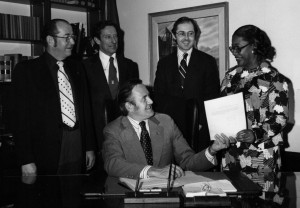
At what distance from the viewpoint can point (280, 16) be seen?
12.5ft

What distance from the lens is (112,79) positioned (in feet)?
12.7

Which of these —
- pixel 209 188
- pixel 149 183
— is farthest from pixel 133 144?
pixel 209 188

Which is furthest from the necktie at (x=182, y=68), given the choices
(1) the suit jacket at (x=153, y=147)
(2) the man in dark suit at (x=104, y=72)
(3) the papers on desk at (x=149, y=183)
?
(3) the papers on desk at (x=149, y=183)

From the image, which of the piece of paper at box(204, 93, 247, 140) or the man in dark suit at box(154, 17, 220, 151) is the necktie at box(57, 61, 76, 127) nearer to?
the man in dark suit at box(154, 17, 220, 151)

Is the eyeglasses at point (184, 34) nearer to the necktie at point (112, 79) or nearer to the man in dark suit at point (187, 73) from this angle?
the man in dark suit at point (187, 73)

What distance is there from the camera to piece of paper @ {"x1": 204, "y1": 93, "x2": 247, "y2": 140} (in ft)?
8.39

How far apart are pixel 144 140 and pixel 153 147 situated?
2.8 inches

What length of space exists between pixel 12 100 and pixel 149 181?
1.46 metres

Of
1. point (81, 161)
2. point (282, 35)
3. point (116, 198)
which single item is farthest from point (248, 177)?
point (282, 35)

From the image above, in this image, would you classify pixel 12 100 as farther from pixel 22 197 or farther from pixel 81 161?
pixel 22 197

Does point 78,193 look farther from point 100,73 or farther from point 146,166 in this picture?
point 100,73

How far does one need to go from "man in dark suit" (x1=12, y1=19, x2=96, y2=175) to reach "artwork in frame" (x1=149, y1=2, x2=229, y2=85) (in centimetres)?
166

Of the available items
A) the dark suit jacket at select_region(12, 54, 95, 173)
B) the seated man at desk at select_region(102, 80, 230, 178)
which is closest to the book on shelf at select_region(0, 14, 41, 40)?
the dark suit jacket at select_region(12, 54, 95, 173)

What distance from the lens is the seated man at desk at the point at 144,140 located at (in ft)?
7.95
